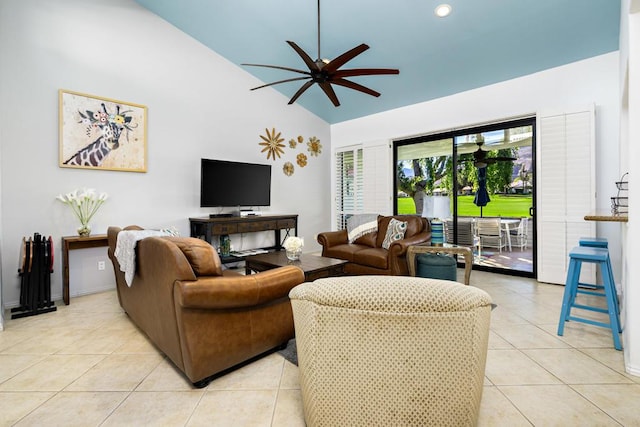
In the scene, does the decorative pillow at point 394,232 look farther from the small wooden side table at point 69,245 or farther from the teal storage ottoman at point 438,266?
the small wooden side table at point 69,245

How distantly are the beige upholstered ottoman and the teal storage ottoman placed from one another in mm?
2447

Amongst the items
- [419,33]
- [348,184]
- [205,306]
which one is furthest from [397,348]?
[348,184]

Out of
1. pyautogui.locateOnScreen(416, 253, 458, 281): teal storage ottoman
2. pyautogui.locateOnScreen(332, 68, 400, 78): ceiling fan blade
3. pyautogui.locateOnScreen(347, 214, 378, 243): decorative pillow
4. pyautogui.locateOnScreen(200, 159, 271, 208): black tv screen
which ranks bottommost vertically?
pyautogui.locateOnScreen(416, 253, 458, 281): teal storage ottoman

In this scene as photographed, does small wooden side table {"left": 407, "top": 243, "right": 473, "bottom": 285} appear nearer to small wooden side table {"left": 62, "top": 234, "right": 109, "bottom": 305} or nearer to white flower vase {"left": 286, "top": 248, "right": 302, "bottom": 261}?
white flower vase {"left": 286, "top": 248, "right": 302, "bottom": 261}

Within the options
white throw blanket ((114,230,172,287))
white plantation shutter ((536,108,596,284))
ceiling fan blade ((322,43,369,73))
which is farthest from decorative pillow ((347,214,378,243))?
white throw blanket ((114,230,172,287))

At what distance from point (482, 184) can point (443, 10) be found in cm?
292

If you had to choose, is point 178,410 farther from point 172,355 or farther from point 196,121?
point 196,121

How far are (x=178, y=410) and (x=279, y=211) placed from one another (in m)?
4.15

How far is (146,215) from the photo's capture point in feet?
13.3

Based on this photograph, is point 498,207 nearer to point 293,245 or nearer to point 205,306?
point 293,245

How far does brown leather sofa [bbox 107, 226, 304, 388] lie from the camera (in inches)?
66.4

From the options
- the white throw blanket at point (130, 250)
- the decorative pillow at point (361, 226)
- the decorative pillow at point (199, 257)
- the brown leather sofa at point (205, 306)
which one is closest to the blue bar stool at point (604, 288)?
the brown leather sofa at point (205, 306)

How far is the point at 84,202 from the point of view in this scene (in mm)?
3568

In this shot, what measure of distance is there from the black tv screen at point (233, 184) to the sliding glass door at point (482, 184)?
2.47m
